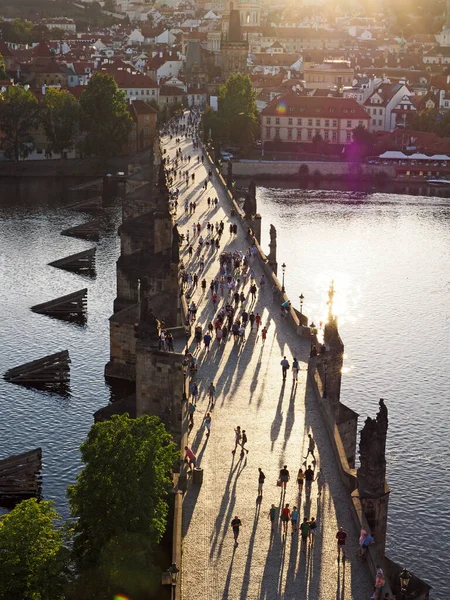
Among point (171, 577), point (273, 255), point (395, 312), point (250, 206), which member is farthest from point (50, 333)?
point (171, 577)

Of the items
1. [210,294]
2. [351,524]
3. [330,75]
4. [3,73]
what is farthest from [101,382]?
[330,75]

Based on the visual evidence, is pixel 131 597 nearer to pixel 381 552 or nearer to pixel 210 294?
pixel 381 552

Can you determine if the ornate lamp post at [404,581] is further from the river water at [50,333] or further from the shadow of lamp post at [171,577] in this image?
the river water at [50,333]

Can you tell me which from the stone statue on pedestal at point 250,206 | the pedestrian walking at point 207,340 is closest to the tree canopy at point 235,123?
the stone statue on pedestal at point 250,206

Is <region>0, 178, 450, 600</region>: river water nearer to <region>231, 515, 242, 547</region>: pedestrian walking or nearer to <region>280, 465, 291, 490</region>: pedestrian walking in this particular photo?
<region>280, 465, 291, 490</region>: pedestrian walking

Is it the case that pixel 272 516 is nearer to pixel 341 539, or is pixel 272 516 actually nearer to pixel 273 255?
pixel 341 539
